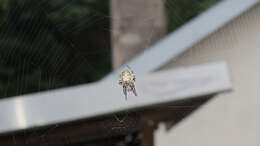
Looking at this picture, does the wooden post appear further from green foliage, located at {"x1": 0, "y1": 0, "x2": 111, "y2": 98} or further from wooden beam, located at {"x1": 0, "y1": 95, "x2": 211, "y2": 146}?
wooden beam, located at {"x1": 0, "y1": 95, "x2": 211, "y2": 146}

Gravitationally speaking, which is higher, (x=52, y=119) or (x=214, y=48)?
(x=214, y=48)

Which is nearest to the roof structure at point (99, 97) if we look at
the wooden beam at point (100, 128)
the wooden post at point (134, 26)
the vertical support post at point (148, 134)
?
the wooden beam at point (100, 128)

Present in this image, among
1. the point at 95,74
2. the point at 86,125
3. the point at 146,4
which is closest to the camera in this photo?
the point at 86,125

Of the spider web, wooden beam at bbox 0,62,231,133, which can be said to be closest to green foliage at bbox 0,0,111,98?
the spider web

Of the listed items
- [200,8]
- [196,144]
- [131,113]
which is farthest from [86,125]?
[200,8]

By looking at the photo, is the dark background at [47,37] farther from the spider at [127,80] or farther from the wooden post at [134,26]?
the spider at [127,80]

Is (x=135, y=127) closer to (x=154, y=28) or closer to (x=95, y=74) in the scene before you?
(x=154, y=28)

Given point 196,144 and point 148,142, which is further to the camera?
point 196,144
